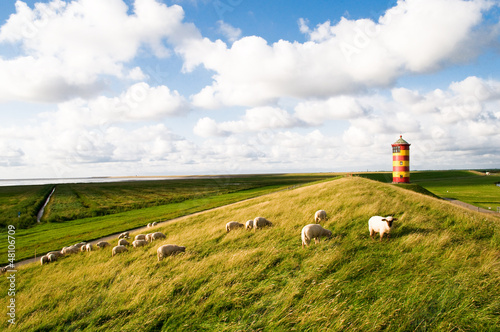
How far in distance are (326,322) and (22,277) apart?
63.5ft

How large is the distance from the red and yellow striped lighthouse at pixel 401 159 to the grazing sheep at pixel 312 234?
31.2 m

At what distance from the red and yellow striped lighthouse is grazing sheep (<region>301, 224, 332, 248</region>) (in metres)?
31.2

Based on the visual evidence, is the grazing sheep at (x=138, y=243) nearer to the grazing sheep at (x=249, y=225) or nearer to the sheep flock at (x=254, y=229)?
the sheep flock at (x=254, y=229)

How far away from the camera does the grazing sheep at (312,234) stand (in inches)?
426

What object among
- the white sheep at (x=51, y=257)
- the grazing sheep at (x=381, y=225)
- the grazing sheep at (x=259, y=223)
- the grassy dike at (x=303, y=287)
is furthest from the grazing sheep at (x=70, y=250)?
the grazing sheep at (x=381, y=225)

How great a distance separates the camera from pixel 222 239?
47.5 ft

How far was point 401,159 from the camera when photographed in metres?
36.1

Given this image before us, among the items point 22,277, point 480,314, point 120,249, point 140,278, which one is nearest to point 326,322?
point 480,314

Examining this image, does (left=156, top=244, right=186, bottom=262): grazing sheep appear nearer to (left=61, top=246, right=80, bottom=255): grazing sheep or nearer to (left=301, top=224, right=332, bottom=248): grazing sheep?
(left=301, top=224, right=332, bottom=248): grazing sheep

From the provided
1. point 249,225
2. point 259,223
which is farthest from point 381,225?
point 249,225

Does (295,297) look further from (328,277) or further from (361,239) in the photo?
(361,239)

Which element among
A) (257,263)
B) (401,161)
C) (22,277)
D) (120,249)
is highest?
(401,161)

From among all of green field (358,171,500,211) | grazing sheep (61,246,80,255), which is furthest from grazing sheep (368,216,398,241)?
green field (358,171,500,211)

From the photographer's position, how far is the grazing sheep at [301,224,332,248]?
10812 mm
